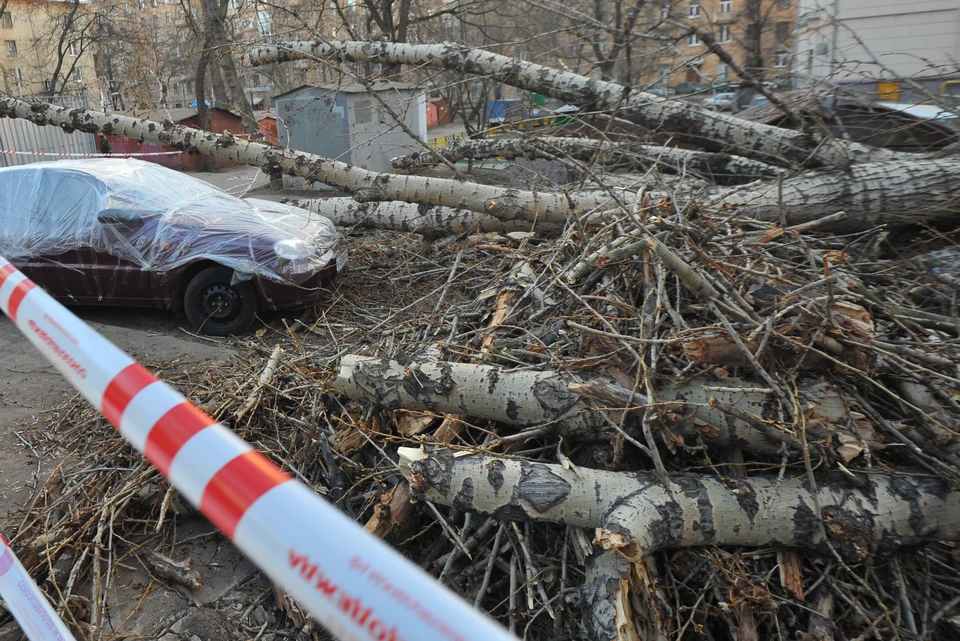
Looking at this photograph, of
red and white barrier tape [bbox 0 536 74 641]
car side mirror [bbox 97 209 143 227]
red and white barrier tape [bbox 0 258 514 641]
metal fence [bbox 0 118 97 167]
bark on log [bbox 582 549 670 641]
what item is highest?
metal fence [bbox 0 118 97 167]

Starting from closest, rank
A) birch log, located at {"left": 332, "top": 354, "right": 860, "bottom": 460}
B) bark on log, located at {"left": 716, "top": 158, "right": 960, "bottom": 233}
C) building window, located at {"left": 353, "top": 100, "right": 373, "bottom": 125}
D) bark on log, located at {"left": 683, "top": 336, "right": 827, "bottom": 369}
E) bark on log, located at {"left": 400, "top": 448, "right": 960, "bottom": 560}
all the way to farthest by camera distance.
Result: bark on log, located at {"left": 400, "top": 448, "right": 960, "bottom": 560} → birch log, located at {"left": 332, "top": 354, "right": 860, "bottom": 460} → bark on log, located at {"left": 683, "top": 336, "right": 827, "bottom": 369} → bark on log, located at {"left": 716, "top": 158, "right": 960, "bottom": 233} → building window, located at {"left": 353, "top": 100, "right": 373, "bottom": 125}

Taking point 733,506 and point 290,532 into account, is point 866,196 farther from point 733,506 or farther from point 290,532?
point 290,532

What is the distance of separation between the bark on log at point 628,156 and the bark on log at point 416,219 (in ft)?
1.85

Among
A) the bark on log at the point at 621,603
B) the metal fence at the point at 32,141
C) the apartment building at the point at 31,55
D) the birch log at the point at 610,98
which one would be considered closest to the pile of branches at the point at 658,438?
the bark on log at the point at 621,603

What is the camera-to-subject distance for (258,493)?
1.14 metres

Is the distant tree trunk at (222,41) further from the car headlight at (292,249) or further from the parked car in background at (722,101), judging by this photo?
the parked car in background at (722,101)

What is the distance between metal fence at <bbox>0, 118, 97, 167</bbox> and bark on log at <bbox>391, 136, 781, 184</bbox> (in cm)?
1504

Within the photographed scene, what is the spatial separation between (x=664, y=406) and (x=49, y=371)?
547 centimetres

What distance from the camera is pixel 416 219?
7.83 meters

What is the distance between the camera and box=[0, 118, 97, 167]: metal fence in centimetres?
1831

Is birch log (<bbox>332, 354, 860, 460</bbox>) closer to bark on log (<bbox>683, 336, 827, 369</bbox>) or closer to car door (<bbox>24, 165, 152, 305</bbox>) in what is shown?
bark on log (<bbox>683, 336, 827, 369</bbox>)

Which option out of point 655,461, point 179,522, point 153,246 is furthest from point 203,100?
point 655,461

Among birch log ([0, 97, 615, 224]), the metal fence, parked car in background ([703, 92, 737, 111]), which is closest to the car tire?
birch log ([0, 97, 615, 224])

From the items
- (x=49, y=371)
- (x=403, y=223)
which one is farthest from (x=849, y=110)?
(x=49, y=371)
